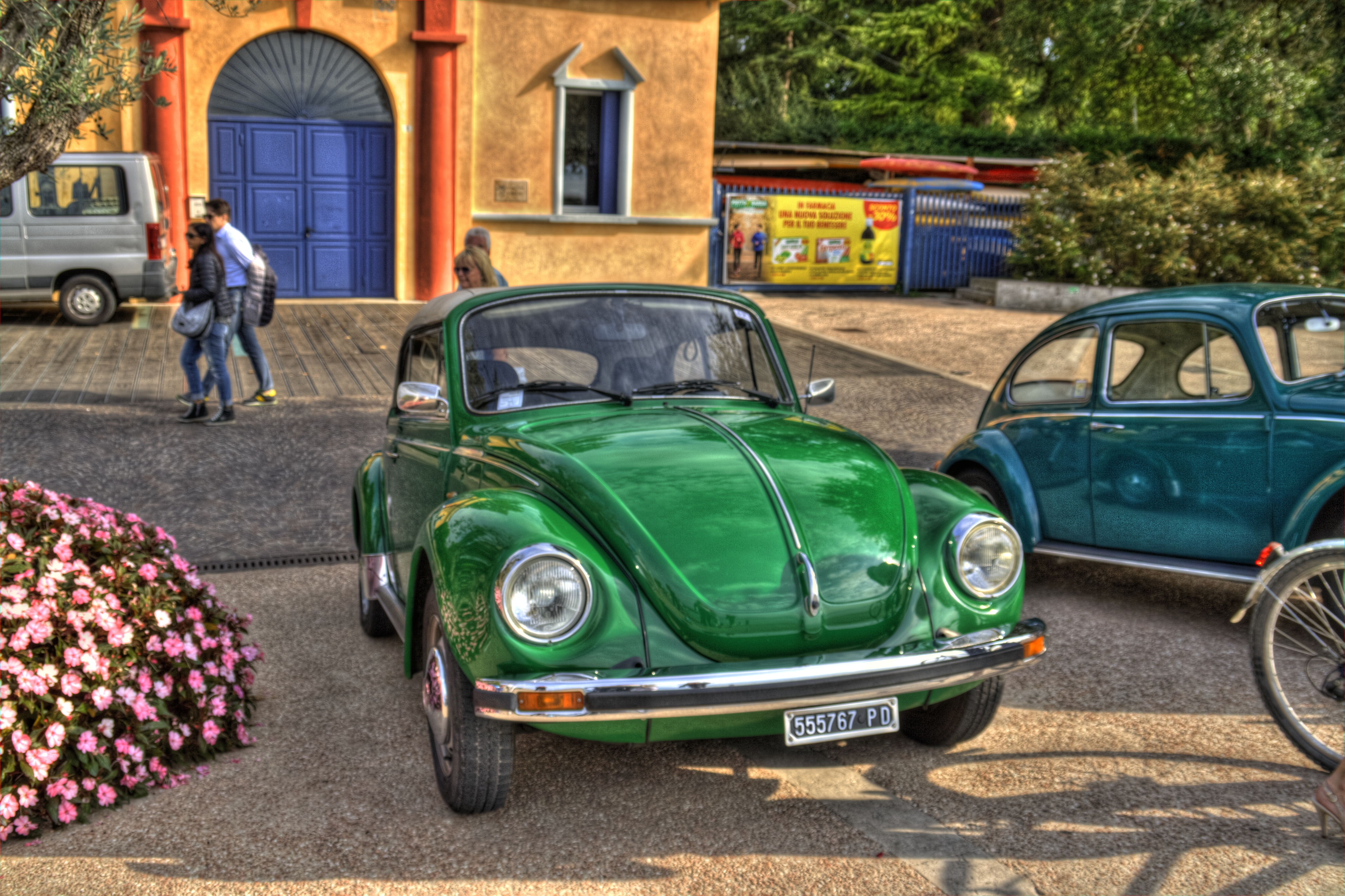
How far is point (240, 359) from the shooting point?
1309 cm

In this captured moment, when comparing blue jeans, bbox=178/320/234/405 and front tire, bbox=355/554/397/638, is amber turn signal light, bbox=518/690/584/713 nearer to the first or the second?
front tire, bbox=355/554/397/638

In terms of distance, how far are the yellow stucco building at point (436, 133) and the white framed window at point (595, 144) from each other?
0.03 meters

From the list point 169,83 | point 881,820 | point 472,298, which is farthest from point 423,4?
point 881,820

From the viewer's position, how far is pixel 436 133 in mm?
17672

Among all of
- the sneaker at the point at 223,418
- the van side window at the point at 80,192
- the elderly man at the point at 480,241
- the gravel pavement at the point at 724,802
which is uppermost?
the van side window at the point at 80,192

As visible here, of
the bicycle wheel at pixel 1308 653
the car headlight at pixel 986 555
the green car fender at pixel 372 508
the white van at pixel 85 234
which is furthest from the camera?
the white van at pixel 85 234

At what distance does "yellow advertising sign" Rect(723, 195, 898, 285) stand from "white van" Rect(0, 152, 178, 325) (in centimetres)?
942

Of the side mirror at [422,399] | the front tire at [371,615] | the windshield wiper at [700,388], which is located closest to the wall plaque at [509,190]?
the front tire at [371,615]

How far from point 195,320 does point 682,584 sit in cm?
765

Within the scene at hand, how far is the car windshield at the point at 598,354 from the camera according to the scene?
190 inches

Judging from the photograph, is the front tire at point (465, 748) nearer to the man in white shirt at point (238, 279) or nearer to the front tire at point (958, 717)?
the front tire at point (958, 717)

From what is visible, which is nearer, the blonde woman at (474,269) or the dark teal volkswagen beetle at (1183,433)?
the dark teal volkswagen beetle at (1183,433)

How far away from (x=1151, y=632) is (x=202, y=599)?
4138 mm

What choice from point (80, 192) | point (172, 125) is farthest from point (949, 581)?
point (172, 125)
